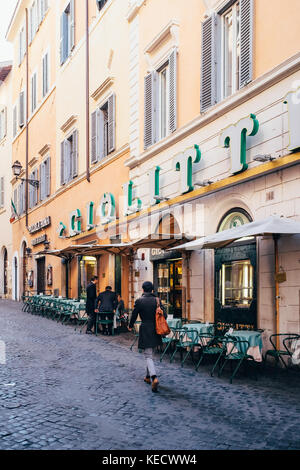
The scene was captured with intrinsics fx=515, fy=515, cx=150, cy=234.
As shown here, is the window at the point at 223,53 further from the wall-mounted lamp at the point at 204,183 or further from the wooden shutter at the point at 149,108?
the wooden shutter at the point at 149,108

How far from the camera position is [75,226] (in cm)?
1939

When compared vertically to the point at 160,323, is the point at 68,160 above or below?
above

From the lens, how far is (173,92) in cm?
1270

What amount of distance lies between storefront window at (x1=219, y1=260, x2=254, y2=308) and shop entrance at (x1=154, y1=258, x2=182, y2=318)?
2.06m

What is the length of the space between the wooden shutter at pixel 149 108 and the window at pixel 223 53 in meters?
2.78

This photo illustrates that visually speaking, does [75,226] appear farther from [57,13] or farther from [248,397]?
[248,397]

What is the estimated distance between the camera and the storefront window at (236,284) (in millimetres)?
9680

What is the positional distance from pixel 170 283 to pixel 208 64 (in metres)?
5.28

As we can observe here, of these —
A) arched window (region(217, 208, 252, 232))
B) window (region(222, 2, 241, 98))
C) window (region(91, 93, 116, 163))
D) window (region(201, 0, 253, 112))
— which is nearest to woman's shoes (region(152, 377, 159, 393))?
arched window (region(217, 208, 252, 232))

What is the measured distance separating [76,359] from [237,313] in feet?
10.4

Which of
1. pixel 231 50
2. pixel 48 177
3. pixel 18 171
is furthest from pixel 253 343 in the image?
pixel 18 171

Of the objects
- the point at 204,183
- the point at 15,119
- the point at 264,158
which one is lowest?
the point at 204,183

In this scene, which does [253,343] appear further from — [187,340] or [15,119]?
[15,119]

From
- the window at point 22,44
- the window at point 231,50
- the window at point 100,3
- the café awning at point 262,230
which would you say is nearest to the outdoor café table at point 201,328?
the café awning at point 262,230
